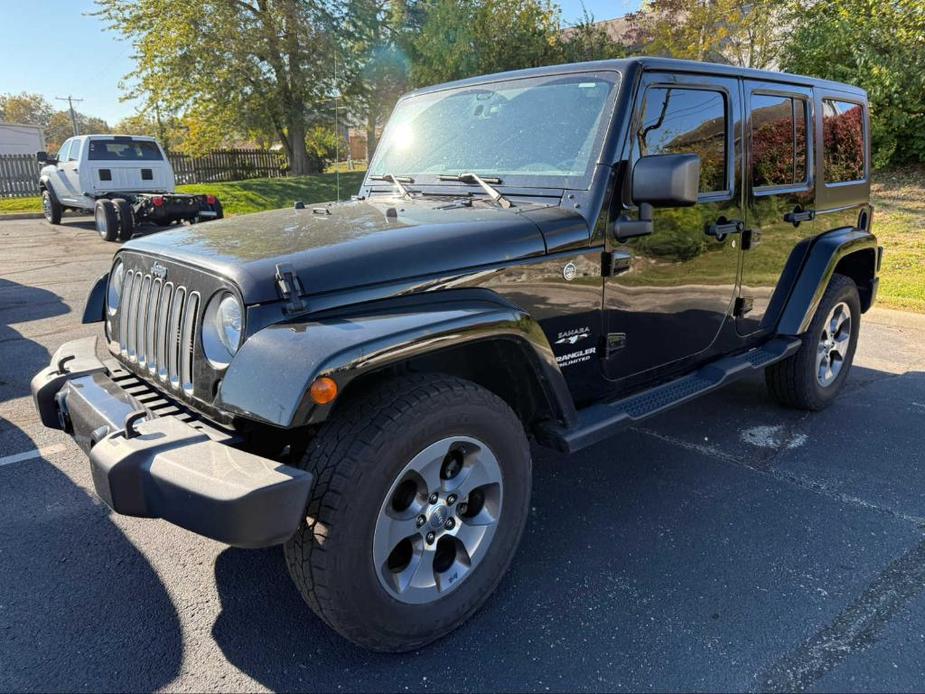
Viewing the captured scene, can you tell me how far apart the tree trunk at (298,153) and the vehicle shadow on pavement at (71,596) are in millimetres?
21985

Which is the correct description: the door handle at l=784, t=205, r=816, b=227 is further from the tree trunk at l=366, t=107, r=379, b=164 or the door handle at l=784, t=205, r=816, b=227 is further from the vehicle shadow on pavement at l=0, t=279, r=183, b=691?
the tree trunk at l=366, t=107, r=379, b=164

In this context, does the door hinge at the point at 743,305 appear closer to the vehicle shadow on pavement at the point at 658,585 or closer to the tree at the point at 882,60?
the vehicle shadow on pavement at the point at 658,585

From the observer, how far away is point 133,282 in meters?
2.84

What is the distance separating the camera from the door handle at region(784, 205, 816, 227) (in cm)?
398

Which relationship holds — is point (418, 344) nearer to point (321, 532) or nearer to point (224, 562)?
point (321, 532)

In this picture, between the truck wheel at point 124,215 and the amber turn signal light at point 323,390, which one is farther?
the truck wheel at point 124,215

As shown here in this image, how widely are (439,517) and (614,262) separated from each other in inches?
53.8

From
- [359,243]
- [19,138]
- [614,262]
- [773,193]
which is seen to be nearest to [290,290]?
[359,243]

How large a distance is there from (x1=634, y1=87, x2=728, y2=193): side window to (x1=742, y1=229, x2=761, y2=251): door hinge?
330 millimetres

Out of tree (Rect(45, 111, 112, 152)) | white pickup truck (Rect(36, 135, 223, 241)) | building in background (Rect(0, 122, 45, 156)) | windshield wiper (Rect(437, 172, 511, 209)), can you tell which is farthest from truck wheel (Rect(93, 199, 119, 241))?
tree (Rect(45, 111, 112, 152))

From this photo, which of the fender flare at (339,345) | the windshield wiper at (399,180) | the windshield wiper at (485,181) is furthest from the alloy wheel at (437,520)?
the windshield wiper at (399,180)

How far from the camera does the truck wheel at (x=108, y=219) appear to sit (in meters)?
12.6

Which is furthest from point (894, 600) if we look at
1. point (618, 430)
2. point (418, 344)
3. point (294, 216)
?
point (294, 216)

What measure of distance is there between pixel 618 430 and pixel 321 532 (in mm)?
1447
